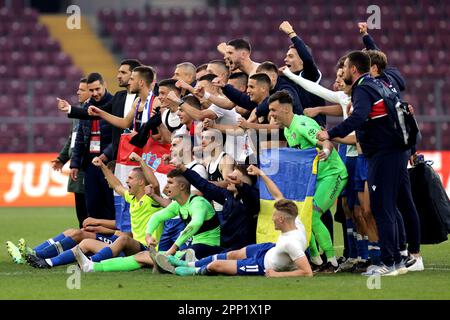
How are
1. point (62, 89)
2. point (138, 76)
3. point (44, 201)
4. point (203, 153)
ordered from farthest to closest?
point (62, 89)
point (44, 201)
point (138, 76)
point (203, 153)

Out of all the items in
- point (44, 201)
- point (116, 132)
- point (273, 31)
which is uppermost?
point (273, 31)

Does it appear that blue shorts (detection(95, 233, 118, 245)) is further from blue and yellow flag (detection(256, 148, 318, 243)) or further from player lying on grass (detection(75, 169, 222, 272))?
blue and yellow flag (detection(256, 148, 318, 243))

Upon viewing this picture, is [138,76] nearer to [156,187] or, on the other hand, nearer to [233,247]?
[156,187]

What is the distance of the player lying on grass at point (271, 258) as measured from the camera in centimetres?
1000

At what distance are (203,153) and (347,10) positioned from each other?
18.2m

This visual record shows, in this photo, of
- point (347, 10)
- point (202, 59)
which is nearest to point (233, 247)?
point (202, 59)

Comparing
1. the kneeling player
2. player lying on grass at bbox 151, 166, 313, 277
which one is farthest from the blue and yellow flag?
the kneeling player

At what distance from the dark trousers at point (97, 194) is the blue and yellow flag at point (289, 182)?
2.68m

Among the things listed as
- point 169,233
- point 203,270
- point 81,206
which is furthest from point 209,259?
point 81,206

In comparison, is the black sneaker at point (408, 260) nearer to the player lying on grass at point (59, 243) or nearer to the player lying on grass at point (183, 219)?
the player lying on grass at point (183, 219)

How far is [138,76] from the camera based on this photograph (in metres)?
12.5

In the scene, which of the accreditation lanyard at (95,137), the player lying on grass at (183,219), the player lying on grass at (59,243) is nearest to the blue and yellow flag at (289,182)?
the player lying on grass at (183,219)

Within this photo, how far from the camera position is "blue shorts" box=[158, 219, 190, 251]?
11609mm

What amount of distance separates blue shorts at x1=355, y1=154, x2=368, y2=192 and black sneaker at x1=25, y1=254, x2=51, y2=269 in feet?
10.5
